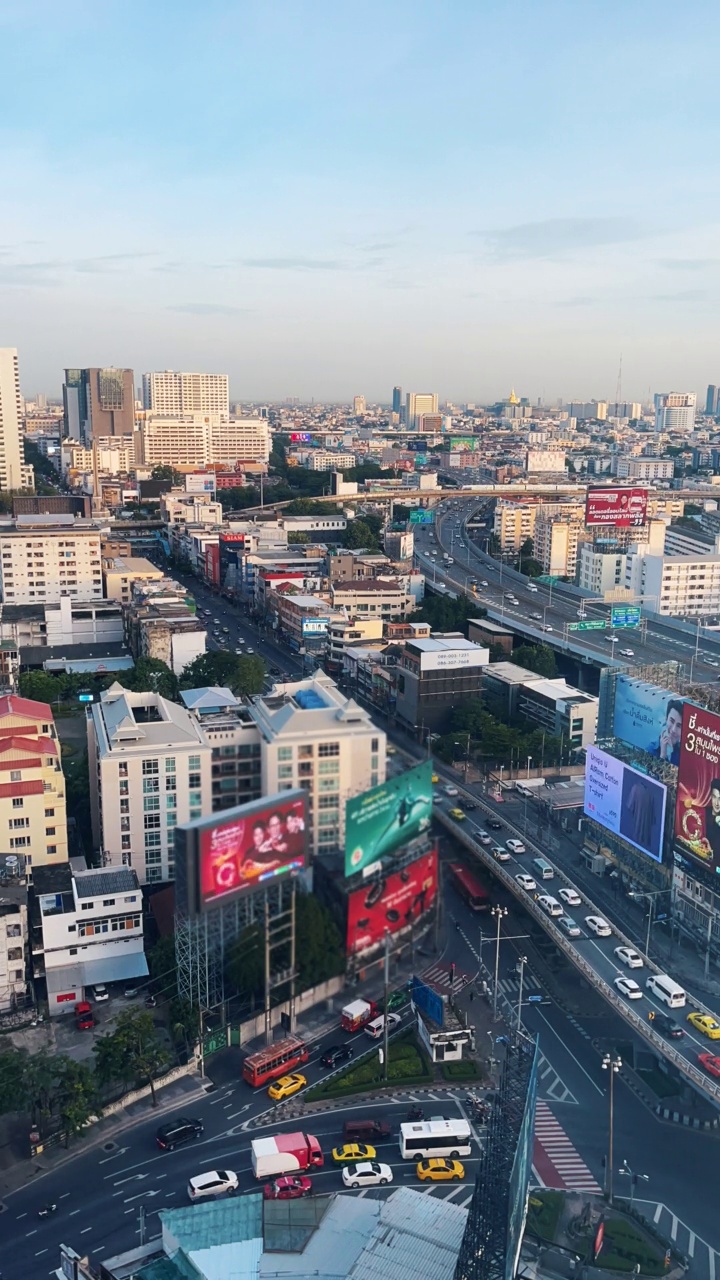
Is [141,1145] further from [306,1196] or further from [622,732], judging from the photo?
[622,732]

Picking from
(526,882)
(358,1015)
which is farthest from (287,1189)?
(526,882)

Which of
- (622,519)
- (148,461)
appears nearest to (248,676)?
(622,519)

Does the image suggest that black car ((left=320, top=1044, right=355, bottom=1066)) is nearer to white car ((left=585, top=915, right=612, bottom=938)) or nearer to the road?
white car ((left=585, top=915, right=612, bottom=938))

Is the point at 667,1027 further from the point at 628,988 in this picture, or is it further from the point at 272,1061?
the point at 272,1061

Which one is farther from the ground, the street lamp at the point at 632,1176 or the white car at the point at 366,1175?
the white car at the point at 366,1175

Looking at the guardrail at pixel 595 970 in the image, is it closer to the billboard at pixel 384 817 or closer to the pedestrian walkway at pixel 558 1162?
the billboard at pixel 384 817

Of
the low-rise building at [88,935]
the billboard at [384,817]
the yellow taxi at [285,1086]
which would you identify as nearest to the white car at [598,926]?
the yellow taxi at [285,1086]
